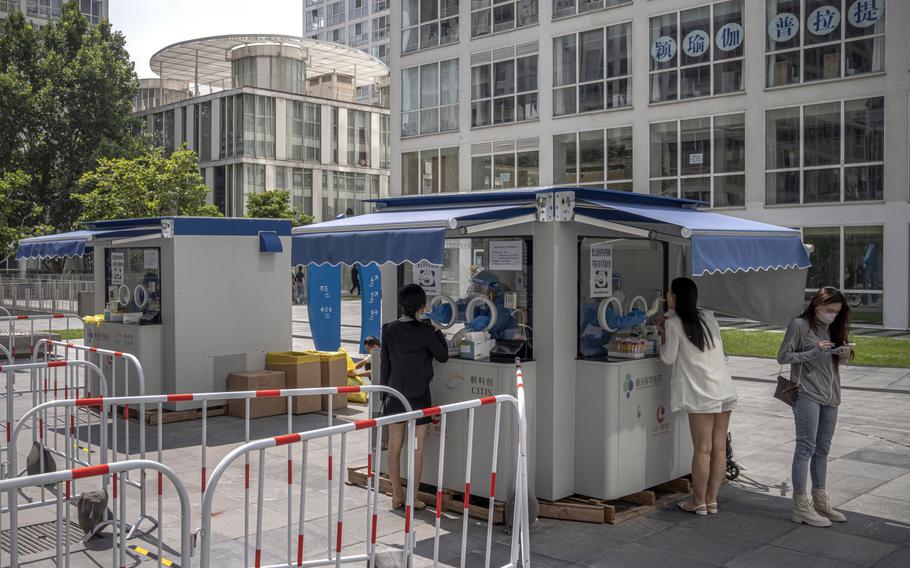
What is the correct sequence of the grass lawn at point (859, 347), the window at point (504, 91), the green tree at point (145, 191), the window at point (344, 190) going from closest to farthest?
the grass lawn at point (859, 347) → the window at point (504, 91) → the green tree at point (145, 191) → the window at point (344, 190)

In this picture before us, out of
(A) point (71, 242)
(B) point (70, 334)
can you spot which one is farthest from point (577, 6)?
(A) point (71, 242)

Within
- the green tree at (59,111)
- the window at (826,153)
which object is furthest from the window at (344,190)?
the window at (826,153)

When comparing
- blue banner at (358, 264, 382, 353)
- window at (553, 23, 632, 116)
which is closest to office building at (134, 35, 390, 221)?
window at (553, 23, 632, 116)

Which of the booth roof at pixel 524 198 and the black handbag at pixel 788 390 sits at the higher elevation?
the booth roof at pixel 524 198

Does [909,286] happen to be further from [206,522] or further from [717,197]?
[206,522]

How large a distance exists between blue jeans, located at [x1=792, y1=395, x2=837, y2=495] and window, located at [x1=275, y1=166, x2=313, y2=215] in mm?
51947

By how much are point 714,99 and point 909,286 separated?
8.12m

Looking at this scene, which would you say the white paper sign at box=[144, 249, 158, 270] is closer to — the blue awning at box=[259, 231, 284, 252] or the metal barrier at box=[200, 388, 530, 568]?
the blue awning at box=[259, 231, 284, 252]

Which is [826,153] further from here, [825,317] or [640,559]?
[640,559]

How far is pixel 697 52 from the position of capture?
1105 inches

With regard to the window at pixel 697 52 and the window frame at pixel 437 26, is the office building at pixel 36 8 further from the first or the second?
the window at pixel 697 52

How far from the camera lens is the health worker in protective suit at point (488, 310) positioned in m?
7.41

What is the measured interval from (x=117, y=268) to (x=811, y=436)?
32.3 ft

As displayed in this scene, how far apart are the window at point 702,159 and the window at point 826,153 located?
3.08ft
